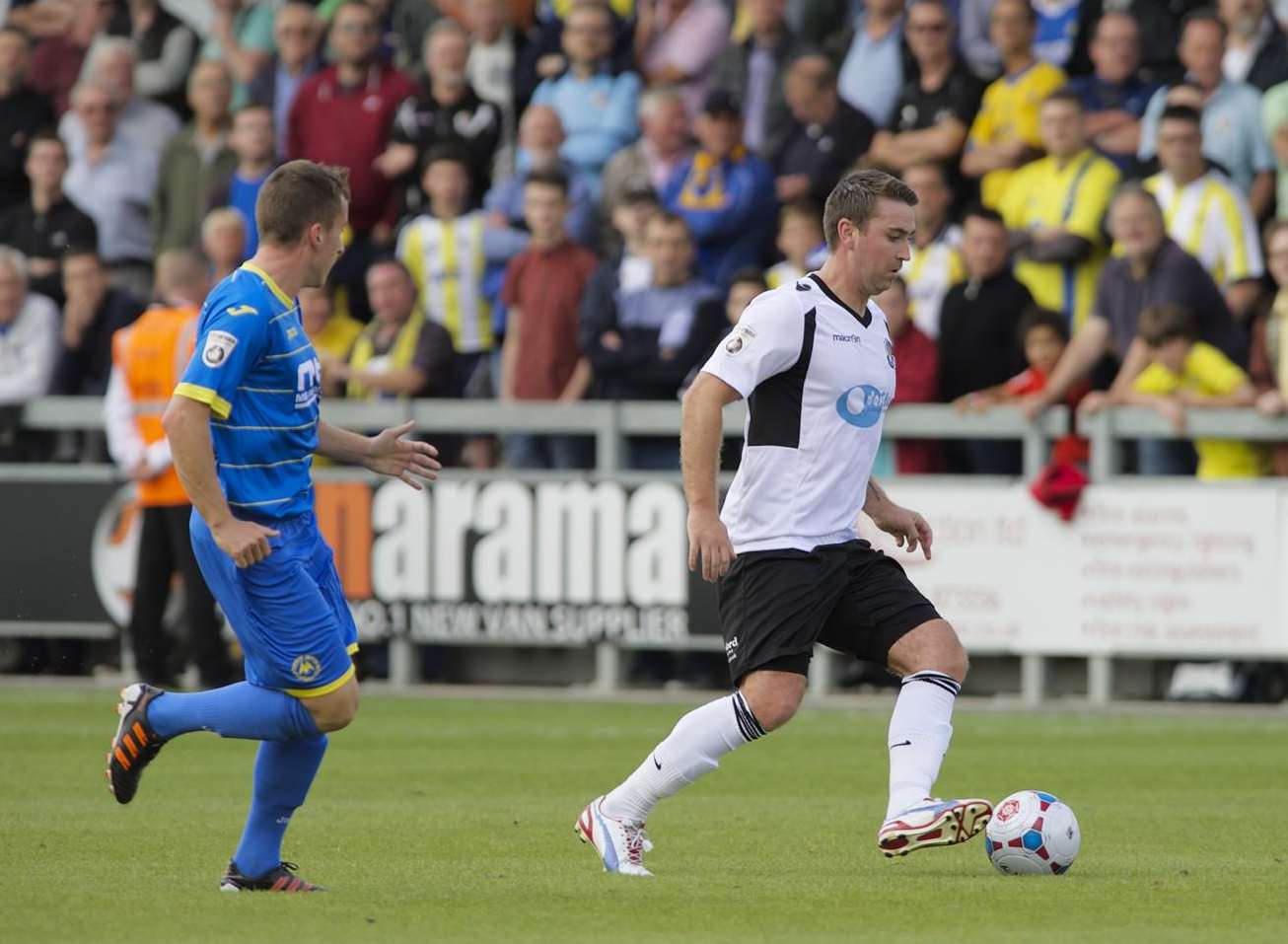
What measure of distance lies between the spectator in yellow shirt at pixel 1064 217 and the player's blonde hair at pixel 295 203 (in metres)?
8.09

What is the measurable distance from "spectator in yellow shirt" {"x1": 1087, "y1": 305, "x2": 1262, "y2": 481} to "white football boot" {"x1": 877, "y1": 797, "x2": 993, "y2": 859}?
6.84m

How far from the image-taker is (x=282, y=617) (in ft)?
22.6

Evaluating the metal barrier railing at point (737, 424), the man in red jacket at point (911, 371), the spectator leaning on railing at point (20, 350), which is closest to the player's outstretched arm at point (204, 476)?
the man in red jacket at point (911, 371)

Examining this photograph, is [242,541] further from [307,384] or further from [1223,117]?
[1223,117]

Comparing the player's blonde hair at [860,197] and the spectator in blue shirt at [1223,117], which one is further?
the spectator in blue shirt at [1223,117]

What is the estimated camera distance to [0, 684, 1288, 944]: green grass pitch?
21.1ft

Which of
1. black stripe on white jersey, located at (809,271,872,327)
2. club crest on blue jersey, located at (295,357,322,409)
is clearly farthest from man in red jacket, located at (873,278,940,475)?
club crest on blue jersey, located at (295,357,322,409)

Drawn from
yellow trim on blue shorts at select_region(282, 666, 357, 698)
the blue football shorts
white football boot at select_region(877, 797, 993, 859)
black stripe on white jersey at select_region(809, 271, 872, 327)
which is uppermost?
black stripe on white jersey at select_region(809, 271, 872, 327)

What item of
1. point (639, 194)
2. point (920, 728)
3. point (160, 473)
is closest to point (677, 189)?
point (639, 194)

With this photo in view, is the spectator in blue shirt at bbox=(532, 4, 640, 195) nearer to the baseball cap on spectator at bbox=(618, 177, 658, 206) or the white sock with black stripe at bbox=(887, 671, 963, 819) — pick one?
the baseball cap on spectator at bbox=(618, 177, 658, 206)

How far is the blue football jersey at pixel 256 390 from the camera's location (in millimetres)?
6777

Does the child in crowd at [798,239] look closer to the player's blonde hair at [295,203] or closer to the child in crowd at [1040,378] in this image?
the child in crowd at [1040,378]

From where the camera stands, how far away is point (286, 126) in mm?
17344

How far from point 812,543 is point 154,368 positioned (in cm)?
769
